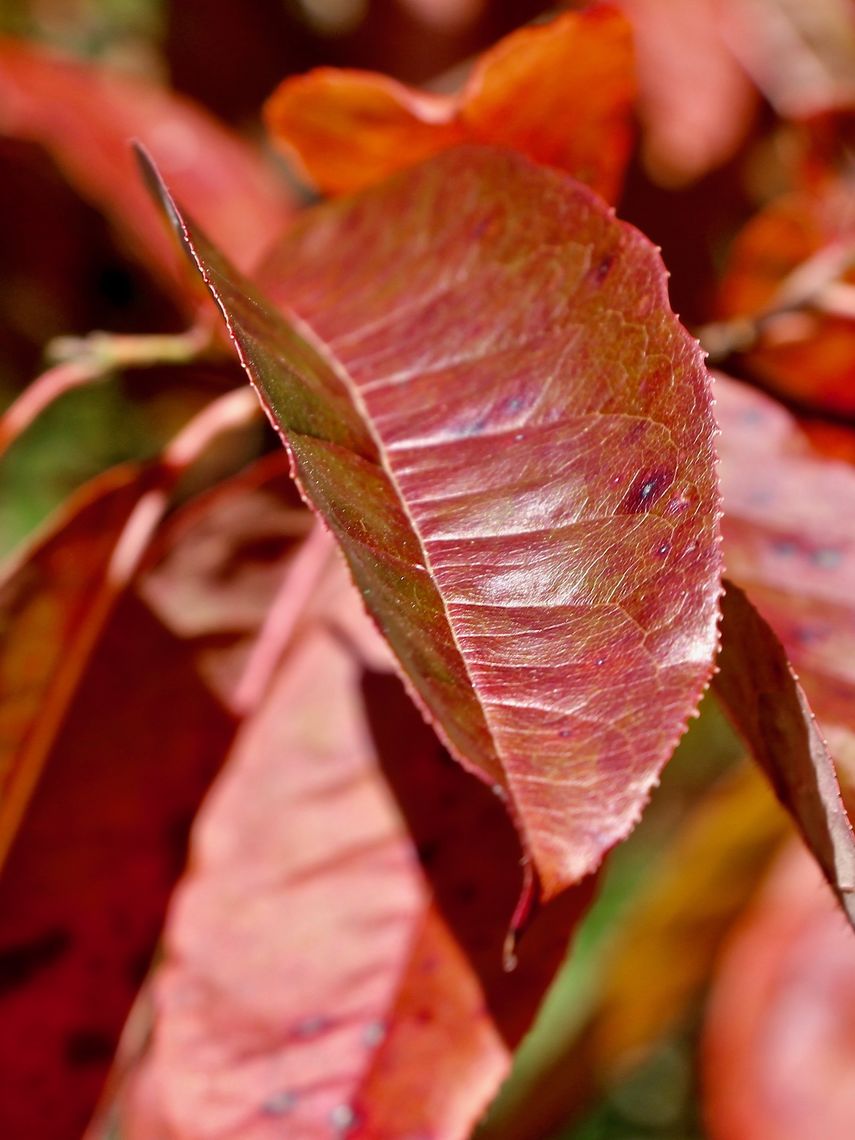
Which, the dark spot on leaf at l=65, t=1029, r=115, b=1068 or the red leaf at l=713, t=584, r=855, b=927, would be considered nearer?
the red leaf at l=713, t=584, r=855, b=927

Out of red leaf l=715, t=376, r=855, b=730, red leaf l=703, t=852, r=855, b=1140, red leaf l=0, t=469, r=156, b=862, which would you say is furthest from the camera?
red leaf l=703, t=852, r=855, b=1140

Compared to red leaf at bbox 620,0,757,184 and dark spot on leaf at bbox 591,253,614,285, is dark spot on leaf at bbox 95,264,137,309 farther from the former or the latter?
dark spot on leaf at bbox 591,253,614,285

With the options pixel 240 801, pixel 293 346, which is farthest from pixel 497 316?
pixel 240 801

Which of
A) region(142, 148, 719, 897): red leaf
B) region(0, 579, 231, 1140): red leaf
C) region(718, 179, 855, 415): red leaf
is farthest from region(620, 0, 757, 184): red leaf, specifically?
region(0, 579, 231, 1140): red leaf

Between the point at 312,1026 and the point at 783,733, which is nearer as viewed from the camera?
the point at 783,733

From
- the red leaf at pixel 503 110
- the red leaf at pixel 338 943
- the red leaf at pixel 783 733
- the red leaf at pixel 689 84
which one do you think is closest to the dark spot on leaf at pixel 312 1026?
the red leaf at pixel 338 943

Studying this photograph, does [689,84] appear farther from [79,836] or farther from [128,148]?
[79,836]

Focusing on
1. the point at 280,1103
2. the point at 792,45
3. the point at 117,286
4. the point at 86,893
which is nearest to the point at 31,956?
the point at 86,893

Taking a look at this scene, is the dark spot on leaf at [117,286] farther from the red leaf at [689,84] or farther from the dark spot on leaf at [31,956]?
the dark spot on leaf at [31,956]
